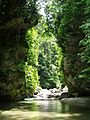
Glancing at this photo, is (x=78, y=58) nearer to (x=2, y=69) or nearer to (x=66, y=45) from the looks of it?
(x=66, y=45)

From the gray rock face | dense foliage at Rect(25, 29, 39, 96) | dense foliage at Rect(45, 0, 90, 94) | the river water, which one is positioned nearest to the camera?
the river water

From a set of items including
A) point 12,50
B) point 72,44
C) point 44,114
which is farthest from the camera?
point 12,50

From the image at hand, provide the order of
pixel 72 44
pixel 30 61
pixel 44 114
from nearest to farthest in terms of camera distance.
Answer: pixel 44 114, pixel 72 44, pixel 30 61

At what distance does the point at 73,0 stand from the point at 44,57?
31.1 metres

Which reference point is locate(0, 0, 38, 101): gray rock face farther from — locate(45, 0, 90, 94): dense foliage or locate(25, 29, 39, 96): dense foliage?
locate(45, 0, 90, 94): dense foliage

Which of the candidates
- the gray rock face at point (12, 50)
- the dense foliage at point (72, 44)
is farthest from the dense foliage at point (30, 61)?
the dense foliage at point (72, 44)

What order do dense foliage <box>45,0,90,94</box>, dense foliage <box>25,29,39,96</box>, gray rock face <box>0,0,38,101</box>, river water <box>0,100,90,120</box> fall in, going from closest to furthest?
river water <box>0,100,90,120</box>, dense foliage <box>45,0,90,94</box>, gray rock face <box>0,0,38,101</box>, dense foliage <box>25,29,39,96</box>

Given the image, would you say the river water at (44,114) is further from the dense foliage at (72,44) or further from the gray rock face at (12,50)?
the gray rock face at (12,50)

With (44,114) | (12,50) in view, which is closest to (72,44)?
(12,50)

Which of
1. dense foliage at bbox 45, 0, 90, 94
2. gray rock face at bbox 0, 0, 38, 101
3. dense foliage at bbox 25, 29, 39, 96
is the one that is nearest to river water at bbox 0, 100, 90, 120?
dense foliage at bbox 45, 0, 90, 94

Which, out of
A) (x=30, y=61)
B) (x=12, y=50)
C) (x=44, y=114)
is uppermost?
(x=12, y=50)

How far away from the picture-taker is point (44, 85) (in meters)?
44.6

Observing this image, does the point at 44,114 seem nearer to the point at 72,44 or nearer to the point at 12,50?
the point at 72,44

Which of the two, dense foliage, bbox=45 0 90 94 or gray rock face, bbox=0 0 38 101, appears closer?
dense foliage, bbox=45 0 90 94
